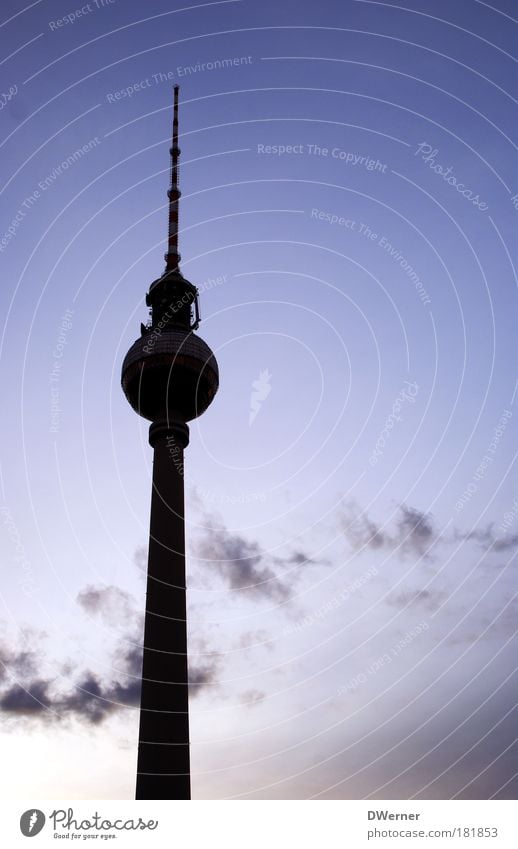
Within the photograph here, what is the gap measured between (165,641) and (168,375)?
25778 millimetres

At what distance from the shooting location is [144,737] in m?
51.2

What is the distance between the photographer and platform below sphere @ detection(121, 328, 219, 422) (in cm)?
6762

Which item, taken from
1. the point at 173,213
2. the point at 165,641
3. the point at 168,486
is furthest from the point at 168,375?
the point at 165,641

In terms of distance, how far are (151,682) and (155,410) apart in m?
26.9

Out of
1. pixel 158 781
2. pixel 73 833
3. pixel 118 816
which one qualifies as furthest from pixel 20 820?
pixel 158 781

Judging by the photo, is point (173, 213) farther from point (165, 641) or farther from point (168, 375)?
point (165, 641)

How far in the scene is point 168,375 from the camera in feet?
222

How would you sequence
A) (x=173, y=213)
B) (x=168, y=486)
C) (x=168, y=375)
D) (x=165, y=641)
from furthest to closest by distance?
(x=173, y=213), (x=168, y=375), (x=168, y=486), (x=165, y=641)

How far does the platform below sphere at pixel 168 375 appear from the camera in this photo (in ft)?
222

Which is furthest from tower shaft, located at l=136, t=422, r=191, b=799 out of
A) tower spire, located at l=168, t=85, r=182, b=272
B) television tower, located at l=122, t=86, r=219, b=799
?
tower spire, located at l=168, t=85, r=182, b=272

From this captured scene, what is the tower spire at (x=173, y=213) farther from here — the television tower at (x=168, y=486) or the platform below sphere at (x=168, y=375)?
the platform below sphere at (x=168, y=375)

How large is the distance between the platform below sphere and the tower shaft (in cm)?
264

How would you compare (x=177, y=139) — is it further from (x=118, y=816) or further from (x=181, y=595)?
(x=118, y=816)

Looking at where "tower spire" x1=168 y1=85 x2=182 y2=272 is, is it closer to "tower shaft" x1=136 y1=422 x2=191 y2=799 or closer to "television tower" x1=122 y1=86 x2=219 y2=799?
"television tower" x1=122 y1=86 x2=219 y2=799
